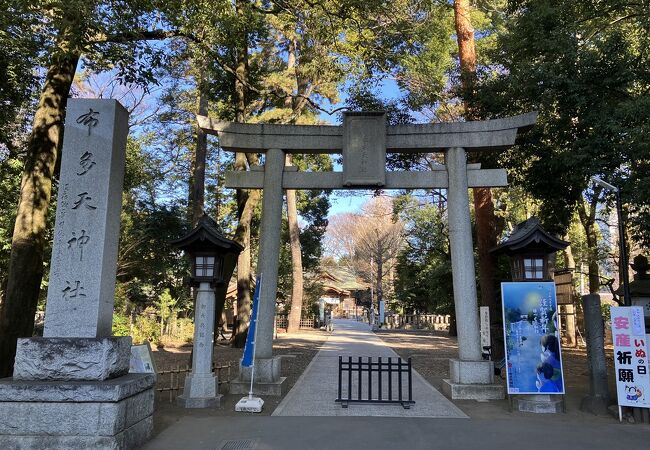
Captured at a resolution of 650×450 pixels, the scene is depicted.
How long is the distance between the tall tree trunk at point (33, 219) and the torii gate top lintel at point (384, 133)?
2.91 m

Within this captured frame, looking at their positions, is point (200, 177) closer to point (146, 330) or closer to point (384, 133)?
point (146, 330)

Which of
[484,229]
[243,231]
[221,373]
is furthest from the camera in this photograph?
[243,231]

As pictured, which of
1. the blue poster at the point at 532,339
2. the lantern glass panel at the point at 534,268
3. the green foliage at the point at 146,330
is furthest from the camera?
the green foliage at the point at 146,330

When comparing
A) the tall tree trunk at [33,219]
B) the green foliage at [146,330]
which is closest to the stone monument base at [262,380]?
the tall tree trunk at [33,219]

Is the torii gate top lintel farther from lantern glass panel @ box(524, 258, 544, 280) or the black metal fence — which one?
the black metal fence

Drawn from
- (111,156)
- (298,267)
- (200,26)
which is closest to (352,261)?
(298,267)

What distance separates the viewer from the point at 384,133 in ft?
32.2

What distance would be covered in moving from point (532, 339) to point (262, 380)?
5131 millimetres

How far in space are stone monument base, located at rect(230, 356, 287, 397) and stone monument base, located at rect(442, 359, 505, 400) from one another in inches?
136

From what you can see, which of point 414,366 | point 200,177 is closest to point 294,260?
point 200,177

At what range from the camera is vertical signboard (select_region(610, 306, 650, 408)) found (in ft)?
24.1

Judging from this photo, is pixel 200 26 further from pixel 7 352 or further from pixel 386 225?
Result: pixel 386 225

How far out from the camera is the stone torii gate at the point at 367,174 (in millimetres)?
9391

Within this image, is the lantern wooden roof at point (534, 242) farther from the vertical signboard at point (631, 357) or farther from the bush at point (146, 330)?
the bush at point (146, 330)
